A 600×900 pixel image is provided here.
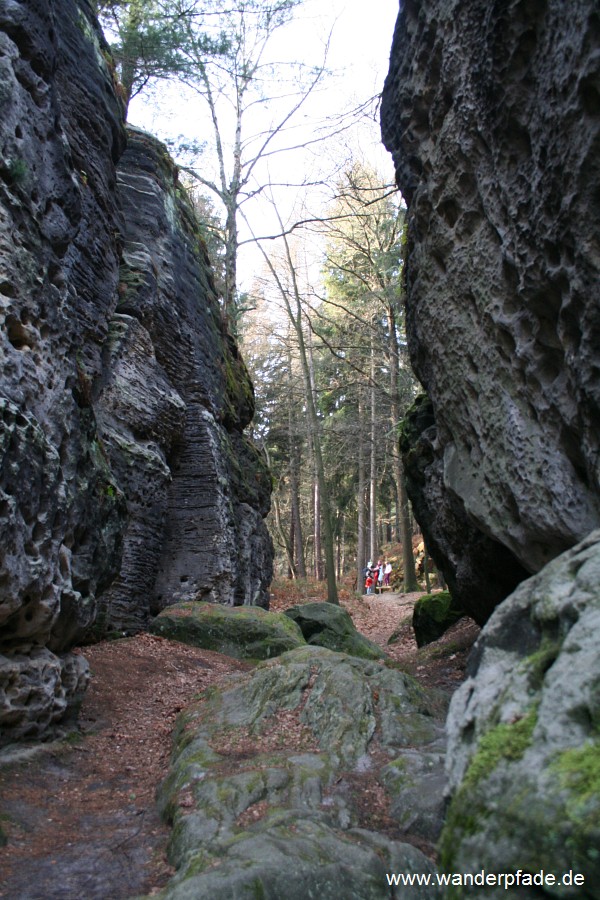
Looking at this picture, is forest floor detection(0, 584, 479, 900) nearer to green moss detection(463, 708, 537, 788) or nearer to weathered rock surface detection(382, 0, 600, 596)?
green moss detection(463, 708, 537, 788)

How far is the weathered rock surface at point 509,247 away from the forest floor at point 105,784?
4036mm

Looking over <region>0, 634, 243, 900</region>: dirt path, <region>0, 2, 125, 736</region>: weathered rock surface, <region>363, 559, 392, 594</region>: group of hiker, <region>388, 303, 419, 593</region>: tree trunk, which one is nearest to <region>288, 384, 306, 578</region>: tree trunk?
<region>363, 559, 392, 594</region>: group of hiker

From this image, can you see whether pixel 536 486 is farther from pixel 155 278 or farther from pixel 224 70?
pixel 224 70

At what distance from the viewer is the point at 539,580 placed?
10.4 ft

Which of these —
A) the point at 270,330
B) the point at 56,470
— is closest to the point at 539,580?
the point at 56,470

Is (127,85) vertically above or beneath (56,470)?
above

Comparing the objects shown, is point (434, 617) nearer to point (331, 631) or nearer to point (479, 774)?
point (331, 631)

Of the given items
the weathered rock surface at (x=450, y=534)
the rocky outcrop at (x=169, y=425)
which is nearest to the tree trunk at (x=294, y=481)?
the rocky outcrop at (x=169, y=425)

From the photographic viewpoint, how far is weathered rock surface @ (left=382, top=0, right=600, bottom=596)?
4547mm

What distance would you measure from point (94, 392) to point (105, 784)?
7317 mm

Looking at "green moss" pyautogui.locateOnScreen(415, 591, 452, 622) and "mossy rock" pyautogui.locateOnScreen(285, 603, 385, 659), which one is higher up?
"green moss" pyautogui.locateOnScreen(415, 591, 452, 622)

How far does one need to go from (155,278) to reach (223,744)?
1095cm

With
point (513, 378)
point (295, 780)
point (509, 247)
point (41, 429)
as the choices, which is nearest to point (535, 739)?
point (295, 780)

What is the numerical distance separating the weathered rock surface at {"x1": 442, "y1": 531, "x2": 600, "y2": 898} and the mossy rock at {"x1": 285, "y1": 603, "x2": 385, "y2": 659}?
8.96m
